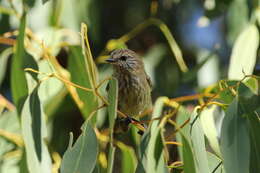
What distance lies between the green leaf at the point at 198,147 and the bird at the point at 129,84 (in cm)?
107

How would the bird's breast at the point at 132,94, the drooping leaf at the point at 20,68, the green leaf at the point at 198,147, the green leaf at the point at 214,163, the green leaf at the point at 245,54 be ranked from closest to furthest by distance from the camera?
the green leaf at the point at 198,147 → the green leaf at the point at 214,163 → the drooping leaf at the point at 20,68 → the green leaf at the point at 245,54 → the bird's breast at the point at 132,94

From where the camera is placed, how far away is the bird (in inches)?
155

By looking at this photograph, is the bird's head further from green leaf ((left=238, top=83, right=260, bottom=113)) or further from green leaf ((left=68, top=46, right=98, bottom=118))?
green leaf ((left=238, top=83, right=260, bottom=113))

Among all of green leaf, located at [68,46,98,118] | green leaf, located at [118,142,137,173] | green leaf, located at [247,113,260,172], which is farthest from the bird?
green leaf, located at [247,113,260,172]

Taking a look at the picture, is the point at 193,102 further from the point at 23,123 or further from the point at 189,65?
the point at 23,123

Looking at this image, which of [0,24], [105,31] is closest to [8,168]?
[0,24]

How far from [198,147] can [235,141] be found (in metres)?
0.19

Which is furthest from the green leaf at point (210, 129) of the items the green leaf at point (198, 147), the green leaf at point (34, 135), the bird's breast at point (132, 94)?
the green leaf at point (34, 135)

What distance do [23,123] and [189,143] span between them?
0.88m

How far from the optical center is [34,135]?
305 centimetres

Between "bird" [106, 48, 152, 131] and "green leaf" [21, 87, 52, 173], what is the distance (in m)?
0.84

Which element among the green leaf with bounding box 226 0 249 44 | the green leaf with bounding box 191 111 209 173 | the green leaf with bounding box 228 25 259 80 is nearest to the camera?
the green leaf with bounding box 191 111 209 173

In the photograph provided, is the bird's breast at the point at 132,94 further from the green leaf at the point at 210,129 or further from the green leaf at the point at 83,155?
the green leaf at the point at 83,155

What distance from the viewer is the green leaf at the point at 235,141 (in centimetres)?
260
